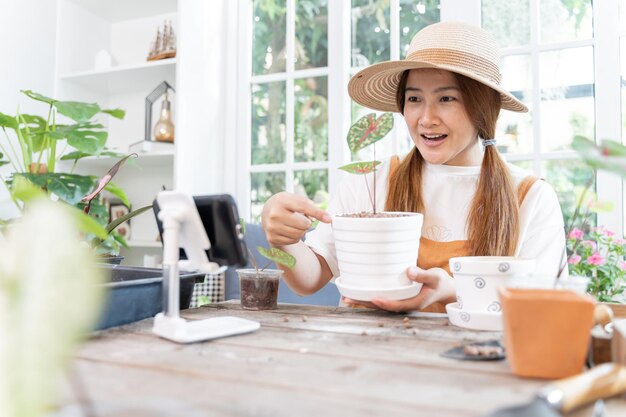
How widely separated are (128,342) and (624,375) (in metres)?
0.59

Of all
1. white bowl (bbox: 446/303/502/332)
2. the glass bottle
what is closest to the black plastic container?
white bowl (bbox: 446/303/502/332)

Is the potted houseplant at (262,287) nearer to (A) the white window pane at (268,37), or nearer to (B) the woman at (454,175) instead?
(B) the woman at (454,175)

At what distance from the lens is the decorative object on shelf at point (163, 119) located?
2703 mm

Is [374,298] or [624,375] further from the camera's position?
[374,298]

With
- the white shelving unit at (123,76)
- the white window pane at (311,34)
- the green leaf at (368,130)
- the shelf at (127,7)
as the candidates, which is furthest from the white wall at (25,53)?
the green leaf at (368,130)

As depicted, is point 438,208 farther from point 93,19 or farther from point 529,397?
point 93,19

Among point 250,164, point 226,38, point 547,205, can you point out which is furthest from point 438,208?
point 226,38

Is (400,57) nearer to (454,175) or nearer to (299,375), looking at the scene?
(454,175)

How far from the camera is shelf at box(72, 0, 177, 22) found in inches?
112

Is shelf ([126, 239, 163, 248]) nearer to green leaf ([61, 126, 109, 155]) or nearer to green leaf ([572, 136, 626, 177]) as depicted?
green leaf ([61, 126, 109, 155])

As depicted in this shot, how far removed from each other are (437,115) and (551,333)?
2.94 ft

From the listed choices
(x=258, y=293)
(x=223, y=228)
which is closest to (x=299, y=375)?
(x=223, y=228)

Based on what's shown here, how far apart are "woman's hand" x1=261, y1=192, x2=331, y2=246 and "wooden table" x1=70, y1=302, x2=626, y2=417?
0.26 m

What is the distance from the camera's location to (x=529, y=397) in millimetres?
469
